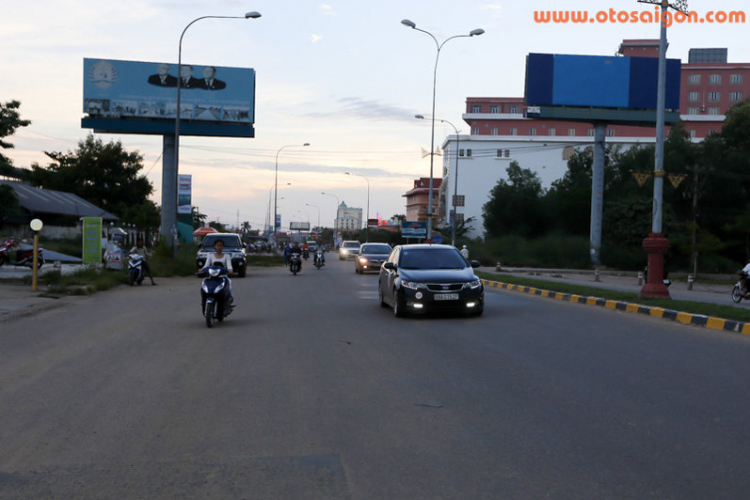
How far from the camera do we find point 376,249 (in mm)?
36062

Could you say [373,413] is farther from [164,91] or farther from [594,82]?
[594,82]

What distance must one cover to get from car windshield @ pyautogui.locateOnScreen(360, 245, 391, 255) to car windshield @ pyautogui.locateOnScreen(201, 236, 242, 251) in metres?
6.90

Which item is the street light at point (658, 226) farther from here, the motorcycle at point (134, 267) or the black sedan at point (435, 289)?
the motorcycle at point (134, 267)

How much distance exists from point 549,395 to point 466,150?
88.8 m

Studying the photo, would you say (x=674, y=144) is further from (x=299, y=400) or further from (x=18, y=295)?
(x=299, y=400)

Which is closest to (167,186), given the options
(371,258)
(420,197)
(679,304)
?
(371,258)

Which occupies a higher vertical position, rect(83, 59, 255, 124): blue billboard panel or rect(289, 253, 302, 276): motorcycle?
rect(83, 59, 255, 124): blue billboard panel

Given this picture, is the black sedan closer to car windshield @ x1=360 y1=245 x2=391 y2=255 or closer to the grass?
the grass

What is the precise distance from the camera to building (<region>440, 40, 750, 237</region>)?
92.7 m

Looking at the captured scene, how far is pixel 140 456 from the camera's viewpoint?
4980 mm

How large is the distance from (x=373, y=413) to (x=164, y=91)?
43.0 m

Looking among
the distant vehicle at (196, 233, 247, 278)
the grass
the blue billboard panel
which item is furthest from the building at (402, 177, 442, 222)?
the grass

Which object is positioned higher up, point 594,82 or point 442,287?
point 594,82

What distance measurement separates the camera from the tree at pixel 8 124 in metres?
35.0
